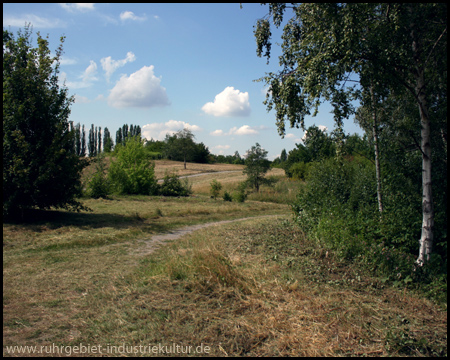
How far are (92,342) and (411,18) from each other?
7.54 metres

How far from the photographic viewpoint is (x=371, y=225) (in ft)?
23.7

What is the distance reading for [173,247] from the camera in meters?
8.81

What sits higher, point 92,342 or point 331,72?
point 331,72

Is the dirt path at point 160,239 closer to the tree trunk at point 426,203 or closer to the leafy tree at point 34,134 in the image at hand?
the leafy tree at point 34,134

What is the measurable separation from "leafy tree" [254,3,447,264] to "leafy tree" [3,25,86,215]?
9.24 meters

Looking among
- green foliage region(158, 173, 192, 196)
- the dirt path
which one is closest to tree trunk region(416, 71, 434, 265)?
the dirt path

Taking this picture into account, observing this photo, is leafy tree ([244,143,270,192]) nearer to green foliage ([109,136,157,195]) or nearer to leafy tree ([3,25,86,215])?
green foliage ([109,136,157,195])

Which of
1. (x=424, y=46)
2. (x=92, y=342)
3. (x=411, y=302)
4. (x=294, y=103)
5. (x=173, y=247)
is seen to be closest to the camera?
(x=92, y=342)

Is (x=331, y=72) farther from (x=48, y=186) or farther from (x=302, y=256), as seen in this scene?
(x=48, y=186)

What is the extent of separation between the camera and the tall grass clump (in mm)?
6055

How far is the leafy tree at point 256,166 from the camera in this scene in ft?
98.7

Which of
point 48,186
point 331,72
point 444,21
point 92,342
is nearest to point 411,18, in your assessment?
point 444,21

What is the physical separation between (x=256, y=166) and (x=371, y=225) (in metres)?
22.9

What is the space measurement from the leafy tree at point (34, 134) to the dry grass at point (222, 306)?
4.64 meters
